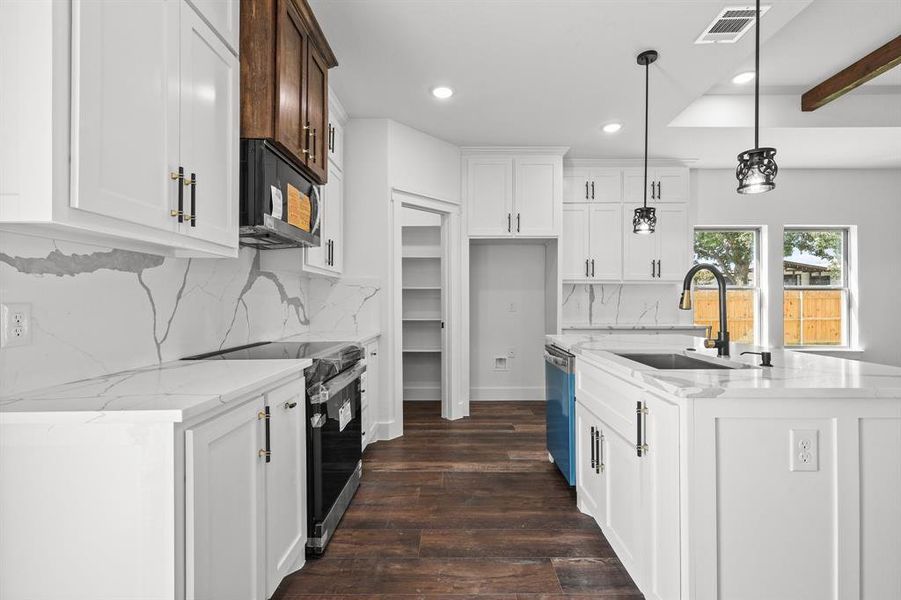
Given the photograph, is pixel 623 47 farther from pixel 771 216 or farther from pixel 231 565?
pixel 771 216

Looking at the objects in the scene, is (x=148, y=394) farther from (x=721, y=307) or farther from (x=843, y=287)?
(x=843, y=287)

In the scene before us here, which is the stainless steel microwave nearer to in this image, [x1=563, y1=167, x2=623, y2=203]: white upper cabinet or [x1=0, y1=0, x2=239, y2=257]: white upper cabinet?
[x1=0, y1=0, x2=239, y2=257]: white upper cabinet

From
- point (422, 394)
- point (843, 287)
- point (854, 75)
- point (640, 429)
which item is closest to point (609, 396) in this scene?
point (640, 429)

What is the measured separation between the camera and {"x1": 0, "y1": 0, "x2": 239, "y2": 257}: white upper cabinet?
39.2 inches

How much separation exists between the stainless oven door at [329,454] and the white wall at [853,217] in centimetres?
465

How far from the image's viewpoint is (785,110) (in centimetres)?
384

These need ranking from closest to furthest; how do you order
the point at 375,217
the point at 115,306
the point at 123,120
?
the point at 123,120 < the point at 115,306 < the point at 375,217

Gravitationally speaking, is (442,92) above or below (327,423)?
above

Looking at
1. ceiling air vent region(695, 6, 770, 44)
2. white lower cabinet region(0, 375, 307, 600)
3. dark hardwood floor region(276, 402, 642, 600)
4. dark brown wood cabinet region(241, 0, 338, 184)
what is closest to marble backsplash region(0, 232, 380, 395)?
white lower cabinet region(0, 375, 307, 600)

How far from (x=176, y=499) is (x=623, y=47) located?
3.14 m

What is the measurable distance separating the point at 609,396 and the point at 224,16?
2.23m

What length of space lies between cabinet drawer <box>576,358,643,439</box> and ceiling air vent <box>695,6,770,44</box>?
2015mm

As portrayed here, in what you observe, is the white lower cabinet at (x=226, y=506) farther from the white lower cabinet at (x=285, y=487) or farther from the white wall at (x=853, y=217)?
the white wall at (x=853, y=217)

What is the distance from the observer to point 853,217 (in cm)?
521
